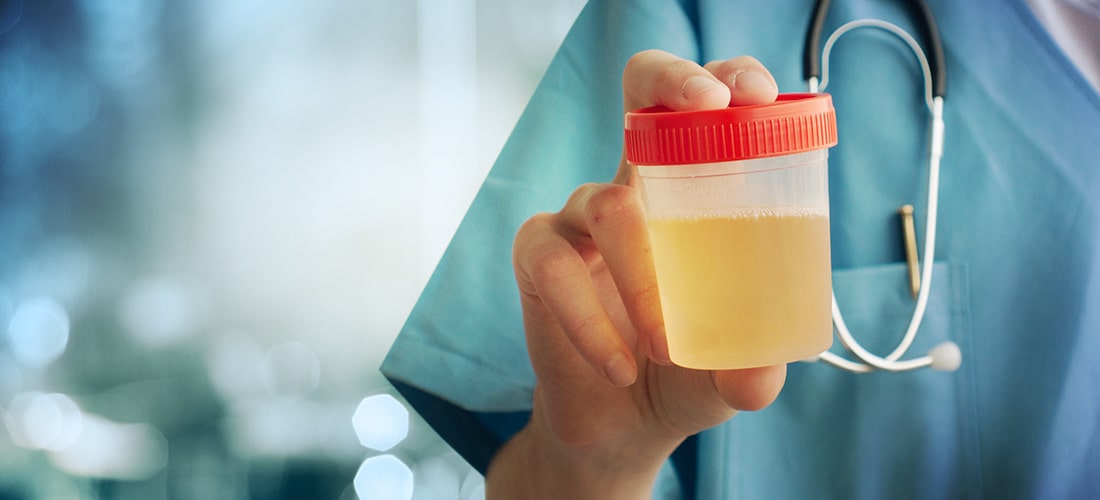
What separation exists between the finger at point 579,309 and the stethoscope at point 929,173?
11.8 inches

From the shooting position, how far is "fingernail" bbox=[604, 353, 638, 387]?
1.99 feet

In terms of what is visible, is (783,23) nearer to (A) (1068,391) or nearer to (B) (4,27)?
(A) (1068,391)

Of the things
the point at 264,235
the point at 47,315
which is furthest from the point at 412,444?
the point at 47,315

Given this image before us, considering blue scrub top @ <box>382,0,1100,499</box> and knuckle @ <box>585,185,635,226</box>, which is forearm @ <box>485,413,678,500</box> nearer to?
blue scrub top @ <box>382,0,1100,499</box>

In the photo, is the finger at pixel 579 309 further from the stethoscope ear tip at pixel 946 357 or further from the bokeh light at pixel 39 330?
the bokeh light at pixel 39 330

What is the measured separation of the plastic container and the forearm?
0.27 m

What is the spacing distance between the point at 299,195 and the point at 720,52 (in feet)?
1.69

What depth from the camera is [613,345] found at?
62 cm

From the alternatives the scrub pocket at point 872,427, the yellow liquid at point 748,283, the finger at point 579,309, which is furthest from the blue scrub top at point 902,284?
the yellow liquid at point 748,283

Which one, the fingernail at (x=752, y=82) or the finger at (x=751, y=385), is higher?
the fingernail at (x=752, y=82)

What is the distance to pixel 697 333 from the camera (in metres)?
0.52

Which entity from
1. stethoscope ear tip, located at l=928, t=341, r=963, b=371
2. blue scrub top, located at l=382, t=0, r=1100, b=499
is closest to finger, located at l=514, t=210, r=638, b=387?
blue scrub top, located at l=382, t=0, r=1100, b=499

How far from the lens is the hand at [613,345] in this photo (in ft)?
1.88

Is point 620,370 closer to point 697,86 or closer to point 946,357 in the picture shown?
point 697,86
